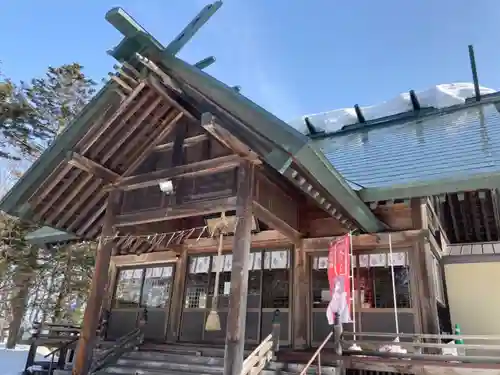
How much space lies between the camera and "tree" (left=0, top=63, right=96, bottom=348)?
733 inches

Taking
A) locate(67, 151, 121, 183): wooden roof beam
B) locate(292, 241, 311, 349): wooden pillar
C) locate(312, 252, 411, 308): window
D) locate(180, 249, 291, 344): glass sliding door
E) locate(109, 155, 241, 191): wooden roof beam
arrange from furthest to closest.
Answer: locate(180, 249, 291, 344): glass sliding door, locate(292, 241, 311, 349): wooden pillar, locate(312, 252, 411, 308): window, locate(67, 151, 121, 183): wooden roof beam, locate(109, 155, 241, 191): wooden roof beam

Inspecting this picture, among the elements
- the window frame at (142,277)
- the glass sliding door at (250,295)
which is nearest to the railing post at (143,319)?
the window frame at (142,277)

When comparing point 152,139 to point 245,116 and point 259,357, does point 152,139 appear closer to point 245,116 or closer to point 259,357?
point 245,116

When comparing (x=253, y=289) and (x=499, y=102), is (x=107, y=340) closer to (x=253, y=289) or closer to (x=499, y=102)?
(x=253, y=289)

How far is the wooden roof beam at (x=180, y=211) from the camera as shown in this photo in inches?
245

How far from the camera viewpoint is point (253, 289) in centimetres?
891

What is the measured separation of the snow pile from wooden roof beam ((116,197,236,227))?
9175 millimetres

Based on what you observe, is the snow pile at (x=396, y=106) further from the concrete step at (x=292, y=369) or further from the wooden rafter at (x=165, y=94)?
the concrete step at (x=292, y=369)

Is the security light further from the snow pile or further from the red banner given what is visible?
the snow pile

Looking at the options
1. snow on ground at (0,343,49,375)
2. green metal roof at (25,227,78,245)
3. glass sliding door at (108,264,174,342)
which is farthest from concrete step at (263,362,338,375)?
snow on ground at (0,343,49,375)

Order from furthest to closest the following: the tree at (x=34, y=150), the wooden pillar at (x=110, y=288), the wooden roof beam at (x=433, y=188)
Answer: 1. the tree at (x=34, y=150)
2. the wooden pillar at (x=110, y=288)
3. the wooden roof beam at (x=433, y=188)

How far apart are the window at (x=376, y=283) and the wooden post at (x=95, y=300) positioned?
Result: 4.34 meters

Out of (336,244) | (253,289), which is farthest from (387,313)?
(253,289)

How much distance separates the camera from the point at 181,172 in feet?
22.7
